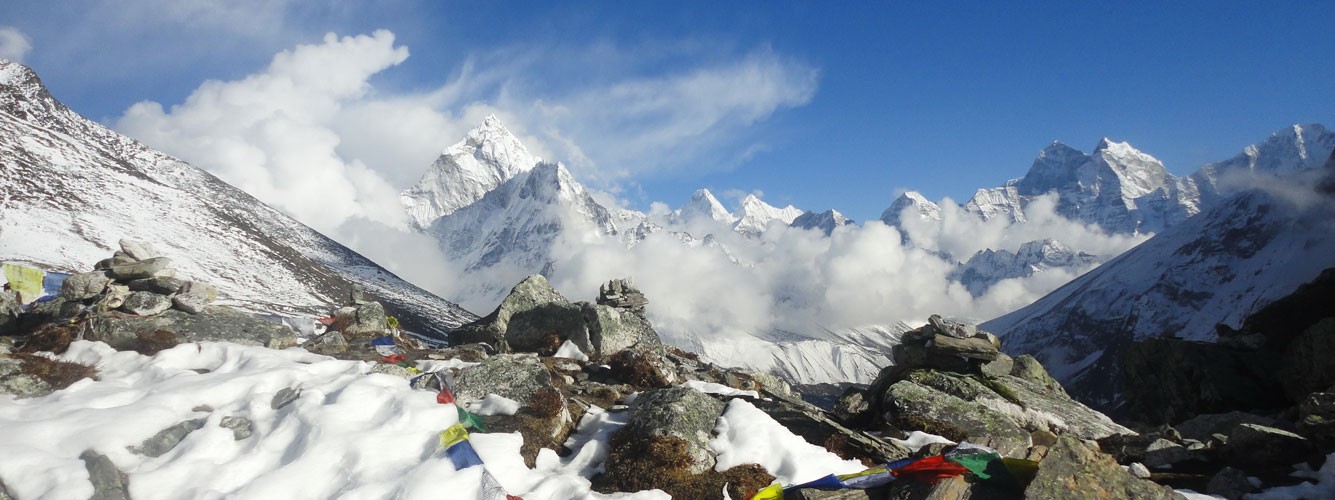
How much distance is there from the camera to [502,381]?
1565cm

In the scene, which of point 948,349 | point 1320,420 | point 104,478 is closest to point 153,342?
point 104,478

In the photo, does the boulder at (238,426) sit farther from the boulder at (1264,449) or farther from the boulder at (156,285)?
the boulder at (1264,449)

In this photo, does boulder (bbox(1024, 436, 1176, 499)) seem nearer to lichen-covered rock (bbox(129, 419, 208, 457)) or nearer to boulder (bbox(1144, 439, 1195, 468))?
boulder (bbox(1144, 439, 1195, 468))

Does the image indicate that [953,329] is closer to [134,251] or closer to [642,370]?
[642,370]

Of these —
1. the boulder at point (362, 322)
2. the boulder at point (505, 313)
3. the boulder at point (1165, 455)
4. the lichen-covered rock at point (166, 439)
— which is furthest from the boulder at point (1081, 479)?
the boulder at point (362, 322)

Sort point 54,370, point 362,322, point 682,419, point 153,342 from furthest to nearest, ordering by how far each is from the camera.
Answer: point 362,322, point 153,342, point 54,370, point 682,419

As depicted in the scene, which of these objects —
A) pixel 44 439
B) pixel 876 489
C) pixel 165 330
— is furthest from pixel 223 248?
pixel 876 489

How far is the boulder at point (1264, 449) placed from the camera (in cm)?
1475

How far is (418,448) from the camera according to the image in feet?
38.9

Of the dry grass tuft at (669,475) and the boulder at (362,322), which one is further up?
the boulder at (362,322)

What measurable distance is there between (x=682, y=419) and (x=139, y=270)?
21.4m

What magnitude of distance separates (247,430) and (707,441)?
9425 mm

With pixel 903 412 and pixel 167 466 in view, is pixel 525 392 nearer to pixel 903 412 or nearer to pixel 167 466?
pixel 167 466

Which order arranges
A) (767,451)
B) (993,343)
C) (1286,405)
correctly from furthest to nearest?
1. (1286,405)
2. (993,343)
3. (767,451)
